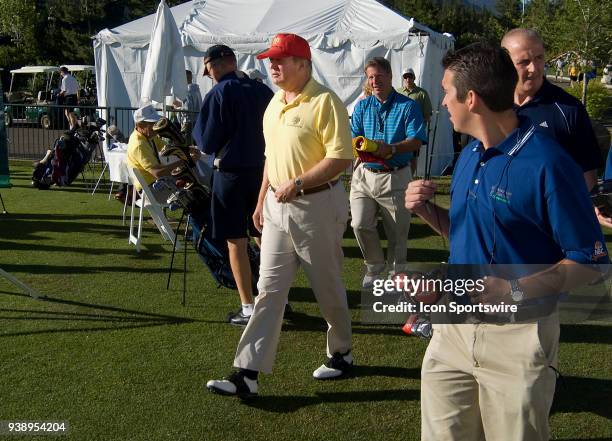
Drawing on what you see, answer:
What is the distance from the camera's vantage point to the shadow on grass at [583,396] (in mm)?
4246

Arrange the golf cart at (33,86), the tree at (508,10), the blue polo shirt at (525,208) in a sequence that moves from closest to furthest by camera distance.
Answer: the blue polo shirt at (525,208) → the golf cart at (33,86) → the tree at (508,10)

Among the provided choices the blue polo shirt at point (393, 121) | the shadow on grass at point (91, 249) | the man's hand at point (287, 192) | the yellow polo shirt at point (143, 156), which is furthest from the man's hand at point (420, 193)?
the shadow on grass at point (91, 249)

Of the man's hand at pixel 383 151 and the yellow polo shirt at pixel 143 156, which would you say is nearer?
the man's hand at pixel 383 151

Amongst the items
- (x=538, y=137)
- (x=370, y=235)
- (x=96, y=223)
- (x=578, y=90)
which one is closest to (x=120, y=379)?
(x=370, y=235)

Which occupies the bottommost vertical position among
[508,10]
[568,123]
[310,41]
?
[568,123]

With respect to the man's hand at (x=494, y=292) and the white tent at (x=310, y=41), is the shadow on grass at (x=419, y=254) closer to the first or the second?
the man's hand at (x=494, y=292)

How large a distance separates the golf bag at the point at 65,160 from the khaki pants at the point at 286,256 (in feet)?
29.2

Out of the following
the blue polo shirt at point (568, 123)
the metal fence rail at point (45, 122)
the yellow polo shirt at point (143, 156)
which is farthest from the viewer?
the metal fence rail at point (45, 122)

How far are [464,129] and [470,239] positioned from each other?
1.15ft

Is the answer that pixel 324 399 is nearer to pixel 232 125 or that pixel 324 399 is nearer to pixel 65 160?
pixel 232 125

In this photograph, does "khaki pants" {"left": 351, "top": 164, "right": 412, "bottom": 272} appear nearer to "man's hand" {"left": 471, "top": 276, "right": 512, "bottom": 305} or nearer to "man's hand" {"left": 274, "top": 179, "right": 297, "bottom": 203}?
"man's hand" {"left": 274, "top": 179, "right": 297, "bottom": 203}

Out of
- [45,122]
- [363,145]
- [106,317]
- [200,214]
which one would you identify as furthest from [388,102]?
[45,122]

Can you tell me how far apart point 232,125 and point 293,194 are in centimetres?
144

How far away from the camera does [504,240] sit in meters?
2.19
